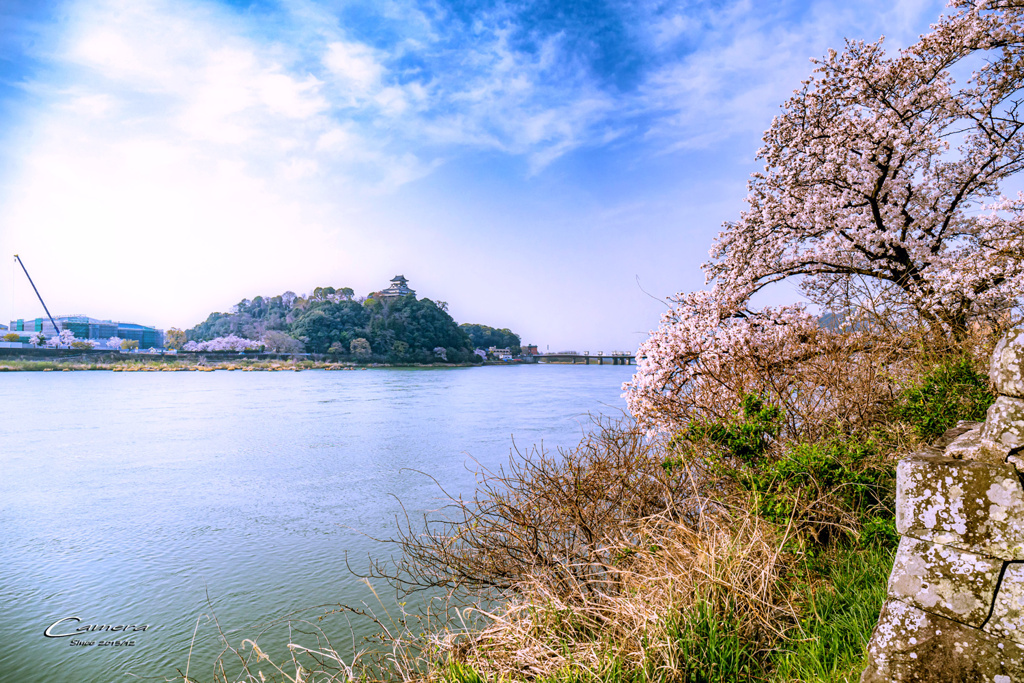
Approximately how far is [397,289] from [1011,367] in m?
90.1

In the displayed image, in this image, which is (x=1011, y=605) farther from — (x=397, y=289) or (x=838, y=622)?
(x=397, y=289)

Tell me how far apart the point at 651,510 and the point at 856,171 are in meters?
5.55

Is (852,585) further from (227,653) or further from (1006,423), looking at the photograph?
(227,653)

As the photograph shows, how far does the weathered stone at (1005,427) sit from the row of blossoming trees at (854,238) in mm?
3715

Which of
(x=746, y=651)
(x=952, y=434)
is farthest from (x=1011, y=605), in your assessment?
(x=746, y=651)

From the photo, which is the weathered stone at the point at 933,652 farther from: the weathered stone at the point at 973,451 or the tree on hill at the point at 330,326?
the tree on hill at the point at 330,326

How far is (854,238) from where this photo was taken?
23.4ft

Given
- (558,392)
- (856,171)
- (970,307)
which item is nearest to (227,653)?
(970,307)

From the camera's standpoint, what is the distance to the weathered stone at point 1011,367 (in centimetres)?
177

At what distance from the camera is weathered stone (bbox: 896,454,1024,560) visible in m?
1.70

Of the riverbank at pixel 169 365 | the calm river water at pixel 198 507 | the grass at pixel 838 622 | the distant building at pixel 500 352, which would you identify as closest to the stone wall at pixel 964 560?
the grass at pixel 838 622

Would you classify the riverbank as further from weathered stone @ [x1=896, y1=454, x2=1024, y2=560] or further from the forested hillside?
weathered stone @ [x1=896, y1=454, x2=1024, y2=560]

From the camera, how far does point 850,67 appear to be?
694 cm

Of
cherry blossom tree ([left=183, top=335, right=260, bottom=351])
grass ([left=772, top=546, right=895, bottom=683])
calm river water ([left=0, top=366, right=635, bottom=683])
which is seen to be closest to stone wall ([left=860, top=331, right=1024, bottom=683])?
grass ([left=772, top=546, right=895, bottom=683])
